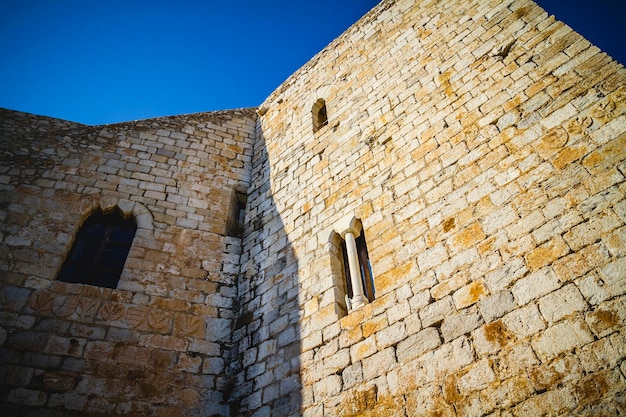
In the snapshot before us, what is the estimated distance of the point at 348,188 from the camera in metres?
4.54

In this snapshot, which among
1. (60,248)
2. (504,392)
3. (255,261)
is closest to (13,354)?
(60,248)

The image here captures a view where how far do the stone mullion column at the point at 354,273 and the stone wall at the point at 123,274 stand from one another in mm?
1742

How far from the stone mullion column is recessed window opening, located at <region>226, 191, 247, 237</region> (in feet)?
7.16

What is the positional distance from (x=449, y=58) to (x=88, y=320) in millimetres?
5198

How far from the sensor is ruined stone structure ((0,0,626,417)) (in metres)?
2.49

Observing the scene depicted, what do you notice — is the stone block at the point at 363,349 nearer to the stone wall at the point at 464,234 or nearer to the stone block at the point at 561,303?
the stone wall at the point at 464,234

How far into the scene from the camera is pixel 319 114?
6.37 meters

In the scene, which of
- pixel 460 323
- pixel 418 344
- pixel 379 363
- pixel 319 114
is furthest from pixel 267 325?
pixel 319 114

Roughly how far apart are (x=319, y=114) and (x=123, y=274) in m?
Answer: 3.90

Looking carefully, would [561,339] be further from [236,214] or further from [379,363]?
[236,214]

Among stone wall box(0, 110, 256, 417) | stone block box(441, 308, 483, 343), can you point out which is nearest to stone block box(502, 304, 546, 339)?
stone block box(441, 308, 483, 343)

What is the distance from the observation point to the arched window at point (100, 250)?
14.9 ft

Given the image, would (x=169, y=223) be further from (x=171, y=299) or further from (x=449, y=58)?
(x=449, y=58)

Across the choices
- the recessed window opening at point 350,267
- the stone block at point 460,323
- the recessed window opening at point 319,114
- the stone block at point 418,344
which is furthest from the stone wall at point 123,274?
the stone block at point 460,323
